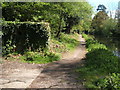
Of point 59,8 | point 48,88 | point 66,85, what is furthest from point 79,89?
point 59,8

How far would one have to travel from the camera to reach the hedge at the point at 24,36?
1316cm

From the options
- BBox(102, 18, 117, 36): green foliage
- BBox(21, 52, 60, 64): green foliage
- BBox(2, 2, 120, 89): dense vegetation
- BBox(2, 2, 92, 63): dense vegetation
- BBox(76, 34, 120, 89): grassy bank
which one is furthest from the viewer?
BBox(102, 18, 117, 36): green foliage

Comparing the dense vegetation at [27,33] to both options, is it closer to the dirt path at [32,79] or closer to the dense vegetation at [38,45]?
the dense vegetation at [38,45]

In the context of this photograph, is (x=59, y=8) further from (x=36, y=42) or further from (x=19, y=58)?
(x=19, y=58)

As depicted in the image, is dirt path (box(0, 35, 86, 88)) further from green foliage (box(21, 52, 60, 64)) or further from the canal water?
the canal water

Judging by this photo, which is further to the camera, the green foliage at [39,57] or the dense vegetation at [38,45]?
the green foliage at [39,57]

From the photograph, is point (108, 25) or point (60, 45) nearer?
point (60, 45)

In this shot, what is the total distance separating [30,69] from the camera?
33.5 ft

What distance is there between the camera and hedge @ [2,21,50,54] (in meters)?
13.2

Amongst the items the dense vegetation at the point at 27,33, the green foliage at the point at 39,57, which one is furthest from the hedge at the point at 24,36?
the green foliage at the point at 39,57

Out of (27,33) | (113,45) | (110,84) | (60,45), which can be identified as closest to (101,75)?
(110,84)

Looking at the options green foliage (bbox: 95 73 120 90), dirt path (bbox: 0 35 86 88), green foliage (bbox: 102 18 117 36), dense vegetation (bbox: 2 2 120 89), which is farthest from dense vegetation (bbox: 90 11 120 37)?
green foliage (bbox: 95 73 120 90)

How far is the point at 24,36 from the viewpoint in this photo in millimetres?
13969

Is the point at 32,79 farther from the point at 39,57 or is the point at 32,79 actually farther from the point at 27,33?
the point at 27,33
